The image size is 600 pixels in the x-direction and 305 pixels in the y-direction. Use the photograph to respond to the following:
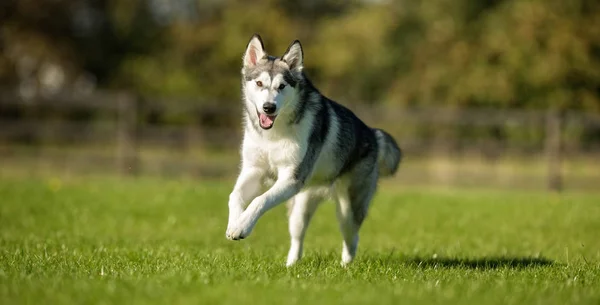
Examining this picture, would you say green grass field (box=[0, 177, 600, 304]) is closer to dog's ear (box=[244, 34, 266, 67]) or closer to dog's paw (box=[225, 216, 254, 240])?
dog's paw (box=[225, 216, 254, 240])

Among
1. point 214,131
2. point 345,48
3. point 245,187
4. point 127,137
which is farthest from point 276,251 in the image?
point 345,48

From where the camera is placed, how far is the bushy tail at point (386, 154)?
289 inches

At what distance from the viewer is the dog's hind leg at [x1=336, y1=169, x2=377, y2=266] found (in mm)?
6785

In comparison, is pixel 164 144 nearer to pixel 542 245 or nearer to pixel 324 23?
pixel 542 245

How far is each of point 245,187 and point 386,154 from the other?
6.17ft

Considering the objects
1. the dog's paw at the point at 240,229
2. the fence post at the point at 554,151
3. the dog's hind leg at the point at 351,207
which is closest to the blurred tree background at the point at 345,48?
the fence post at the point at 554,151

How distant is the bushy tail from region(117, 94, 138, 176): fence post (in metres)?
11.1

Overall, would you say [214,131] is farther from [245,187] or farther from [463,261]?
[245,187]

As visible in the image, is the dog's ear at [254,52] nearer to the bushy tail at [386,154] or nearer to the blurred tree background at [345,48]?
the bushy tail at [386,154]

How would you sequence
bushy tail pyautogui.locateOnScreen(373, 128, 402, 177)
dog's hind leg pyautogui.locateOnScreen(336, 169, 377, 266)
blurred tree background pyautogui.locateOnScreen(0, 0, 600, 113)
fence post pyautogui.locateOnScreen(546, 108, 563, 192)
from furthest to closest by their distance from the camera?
blurred tree background pyautogui.locateOnScreen(0, 0, 600, 113)
fence post pyautogui.locateOnScreen(546, 108, 563, 192)
bushy tail pyautogui.locateOnScreen(373, 128, 402, 177)
dog's hind leg pyautogui.locateOnScreen(336, 169, 377, 266)

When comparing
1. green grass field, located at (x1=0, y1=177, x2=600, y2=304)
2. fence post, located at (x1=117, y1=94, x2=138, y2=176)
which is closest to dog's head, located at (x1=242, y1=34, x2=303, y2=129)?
green grass field, located at (x1=0, y1=177, x2=600, y2=304)

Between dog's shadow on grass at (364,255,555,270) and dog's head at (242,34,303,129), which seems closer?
dog's head at (242,34,303,129)

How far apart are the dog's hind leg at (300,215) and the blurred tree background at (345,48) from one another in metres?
19.8

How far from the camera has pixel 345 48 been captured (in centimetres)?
2998
